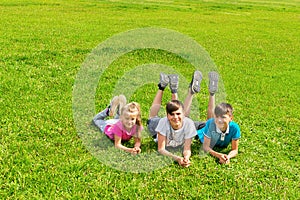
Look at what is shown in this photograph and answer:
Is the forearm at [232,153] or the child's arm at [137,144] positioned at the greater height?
the child's arm at [137,144]

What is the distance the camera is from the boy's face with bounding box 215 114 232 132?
5.02 m

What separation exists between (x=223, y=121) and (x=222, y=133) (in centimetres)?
20

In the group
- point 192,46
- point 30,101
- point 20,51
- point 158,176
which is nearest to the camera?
point 158,176

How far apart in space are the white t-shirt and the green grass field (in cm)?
28

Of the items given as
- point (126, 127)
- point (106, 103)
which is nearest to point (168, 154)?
point (126, 127)

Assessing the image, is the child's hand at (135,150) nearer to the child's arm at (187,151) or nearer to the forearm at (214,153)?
the child's arm at (187,151)

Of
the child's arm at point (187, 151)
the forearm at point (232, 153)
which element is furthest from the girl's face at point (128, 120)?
the forearm at point (232, 153)

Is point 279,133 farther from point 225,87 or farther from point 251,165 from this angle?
point 225,87

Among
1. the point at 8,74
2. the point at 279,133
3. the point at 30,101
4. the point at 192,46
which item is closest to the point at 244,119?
the point at 279,133

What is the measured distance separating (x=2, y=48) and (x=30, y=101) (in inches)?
164

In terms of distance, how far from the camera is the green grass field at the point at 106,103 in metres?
4.34

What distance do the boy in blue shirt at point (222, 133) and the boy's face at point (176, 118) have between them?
0.47 metres

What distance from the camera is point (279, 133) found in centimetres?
613

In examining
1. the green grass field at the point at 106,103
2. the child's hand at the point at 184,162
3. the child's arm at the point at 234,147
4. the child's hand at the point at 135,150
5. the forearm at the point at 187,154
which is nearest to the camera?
the green grass field at the point at 106,103
